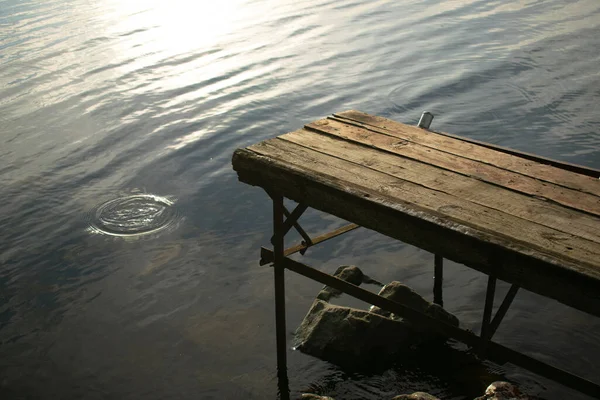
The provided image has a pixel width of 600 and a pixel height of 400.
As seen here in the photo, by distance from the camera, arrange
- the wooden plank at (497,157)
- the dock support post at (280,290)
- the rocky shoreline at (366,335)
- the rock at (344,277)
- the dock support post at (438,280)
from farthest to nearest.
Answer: the rock at (344,277)
the dock support post at (438,280)
the rocky shoreline at (366,335)
the dock support post at (280,290)
the wooden plank at (497,157)

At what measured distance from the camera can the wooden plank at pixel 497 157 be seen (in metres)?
4.57

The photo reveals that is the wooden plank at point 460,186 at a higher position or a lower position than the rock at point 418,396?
higher

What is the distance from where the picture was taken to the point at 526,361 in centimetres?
425

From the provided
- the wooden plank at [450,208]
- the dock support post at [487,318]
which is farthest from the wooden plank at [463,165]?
the dock support post at [487,318]

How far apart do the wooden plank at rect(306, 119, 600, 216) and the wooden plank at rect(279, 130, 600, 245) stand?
71mm

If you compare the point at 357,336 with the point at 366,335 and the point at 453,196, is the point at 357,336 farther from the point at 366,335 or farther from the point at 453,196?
the point at 453,196

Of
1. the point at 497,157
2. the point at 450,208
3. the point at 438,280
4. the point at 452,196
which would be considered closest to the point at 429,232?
the point at 450,208

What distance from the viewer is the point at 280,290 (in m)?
5.75

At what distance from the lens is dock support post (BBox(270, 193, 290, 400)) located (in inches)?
206

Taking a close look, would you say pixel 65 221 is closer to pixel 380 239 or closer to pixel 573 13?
pixel 380 239

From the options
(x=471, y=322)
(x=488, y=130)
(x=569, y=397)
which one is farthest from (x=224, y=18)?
(x=569, y=397)

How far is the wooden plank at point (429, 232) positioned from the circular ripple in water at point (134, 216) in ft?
14.3

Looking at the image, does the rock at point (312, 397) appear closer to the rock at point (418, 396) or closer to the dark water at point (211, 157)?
the dark water at point (211, 157)

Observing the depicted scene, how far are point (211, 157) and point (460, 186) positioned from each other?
7256mm
